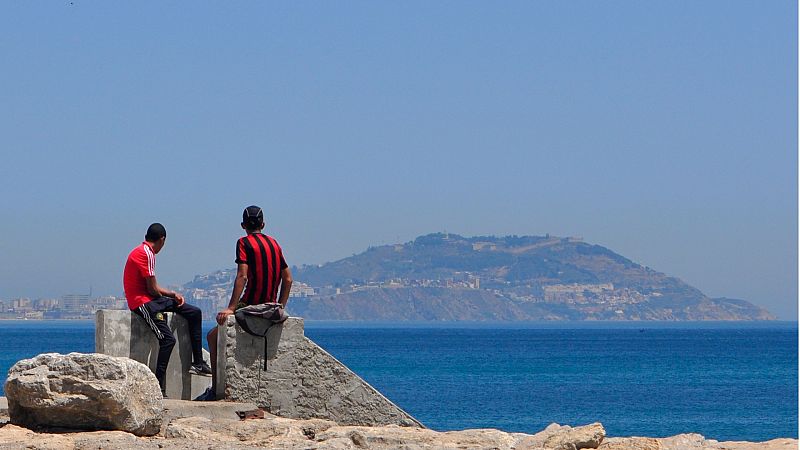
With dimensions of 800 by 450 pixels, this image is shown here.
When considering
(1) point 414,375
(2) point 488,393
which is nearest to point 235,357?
(2) point 488,393

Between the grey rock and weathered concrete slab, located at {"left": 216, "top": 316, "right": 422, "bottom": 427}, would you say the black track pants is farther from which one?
the grey rock

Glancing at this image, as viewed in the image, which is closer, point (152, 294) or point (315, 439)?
point (315, 439)

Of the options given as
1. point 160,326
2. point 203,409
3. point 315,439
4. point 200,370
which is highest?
point 160,326

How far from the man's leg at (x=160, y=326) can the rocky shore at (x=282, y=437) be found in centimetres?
56

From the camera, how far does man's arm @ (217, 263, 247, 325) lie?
38.8 feet

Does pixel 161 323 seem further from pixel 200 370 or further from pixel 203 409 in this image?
pixel 203 409

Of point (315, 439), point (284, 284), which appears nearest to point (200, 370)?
point (284, 284)

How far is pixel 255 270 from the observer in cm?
1201

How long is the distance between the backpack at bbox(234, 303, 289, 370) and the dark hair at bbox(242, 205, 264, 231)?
2.42 ft

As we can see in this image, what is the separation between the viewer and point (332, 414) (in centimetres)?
1213

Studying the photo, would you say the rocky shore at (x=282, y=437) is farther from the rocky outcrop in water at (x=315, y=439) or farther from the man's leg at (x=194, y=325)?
the man's leg at (x=194, y=325)

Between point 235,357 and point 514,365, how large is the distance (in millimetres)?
86984

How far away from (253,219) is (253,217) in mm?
19

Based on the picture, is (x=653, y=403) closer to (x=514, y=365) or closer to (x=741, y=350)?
(x=514, y=365)
